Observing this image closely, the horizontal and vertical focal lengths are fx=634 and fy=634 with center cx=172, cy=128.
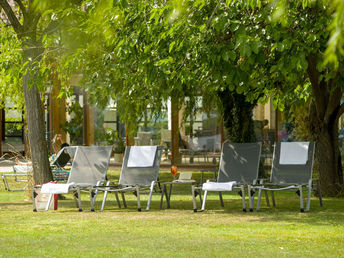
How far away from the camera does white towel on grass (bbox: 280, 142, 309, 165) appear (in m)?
8.85

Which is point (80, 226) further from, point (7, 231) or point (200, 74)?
point (200, 74)

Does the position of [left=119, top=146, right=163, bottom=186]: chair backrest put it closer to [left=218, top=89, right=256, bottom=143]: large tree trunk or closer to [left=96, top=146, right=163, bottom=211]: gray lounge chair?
[left=96, top=146, right=163, bottom=211]: gray lounge chair

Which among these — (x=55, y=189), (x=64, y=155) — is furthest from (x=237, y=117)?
(x=55, y=189)

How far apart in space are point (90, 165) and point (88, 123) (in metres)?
11.5

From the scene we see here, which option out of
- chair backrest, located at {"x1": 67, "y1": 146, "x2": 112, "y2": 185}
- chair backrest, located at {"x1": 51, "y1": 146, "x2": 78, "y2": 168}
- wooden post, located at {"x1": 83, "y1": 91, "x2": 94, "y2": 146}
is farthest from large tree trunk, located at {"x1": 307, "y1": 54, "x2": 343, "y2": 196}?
wooden post, located at {"x1": 83, "y1": 91, "x2": 94, "y2": 146}

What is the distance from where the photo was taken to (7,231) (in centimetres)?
670

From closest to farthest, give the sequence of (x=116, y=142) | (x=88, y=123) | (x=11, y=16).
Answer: (x=11, y=16)
(x=116, y=142)
(x=88, y=123)

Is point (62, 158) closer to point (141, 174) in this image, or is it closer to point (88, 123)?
point (141, 174)

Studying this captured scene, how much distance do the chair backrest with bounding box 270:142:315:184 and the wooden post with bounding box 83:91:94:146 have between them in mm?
11989

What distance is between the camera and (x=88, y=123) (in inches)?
808

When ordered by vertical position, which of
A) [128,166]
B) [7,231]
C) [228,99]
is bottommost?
[7,231]

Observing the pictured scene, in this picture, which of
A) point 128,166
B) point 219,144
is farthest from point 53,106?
point 128,166

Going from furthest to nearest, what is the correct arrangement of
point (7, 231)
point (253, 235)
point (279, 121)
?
point (279, 121), point (7, 231), point (253, 235)

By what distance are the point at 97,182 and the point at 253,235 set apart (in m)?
3.17
